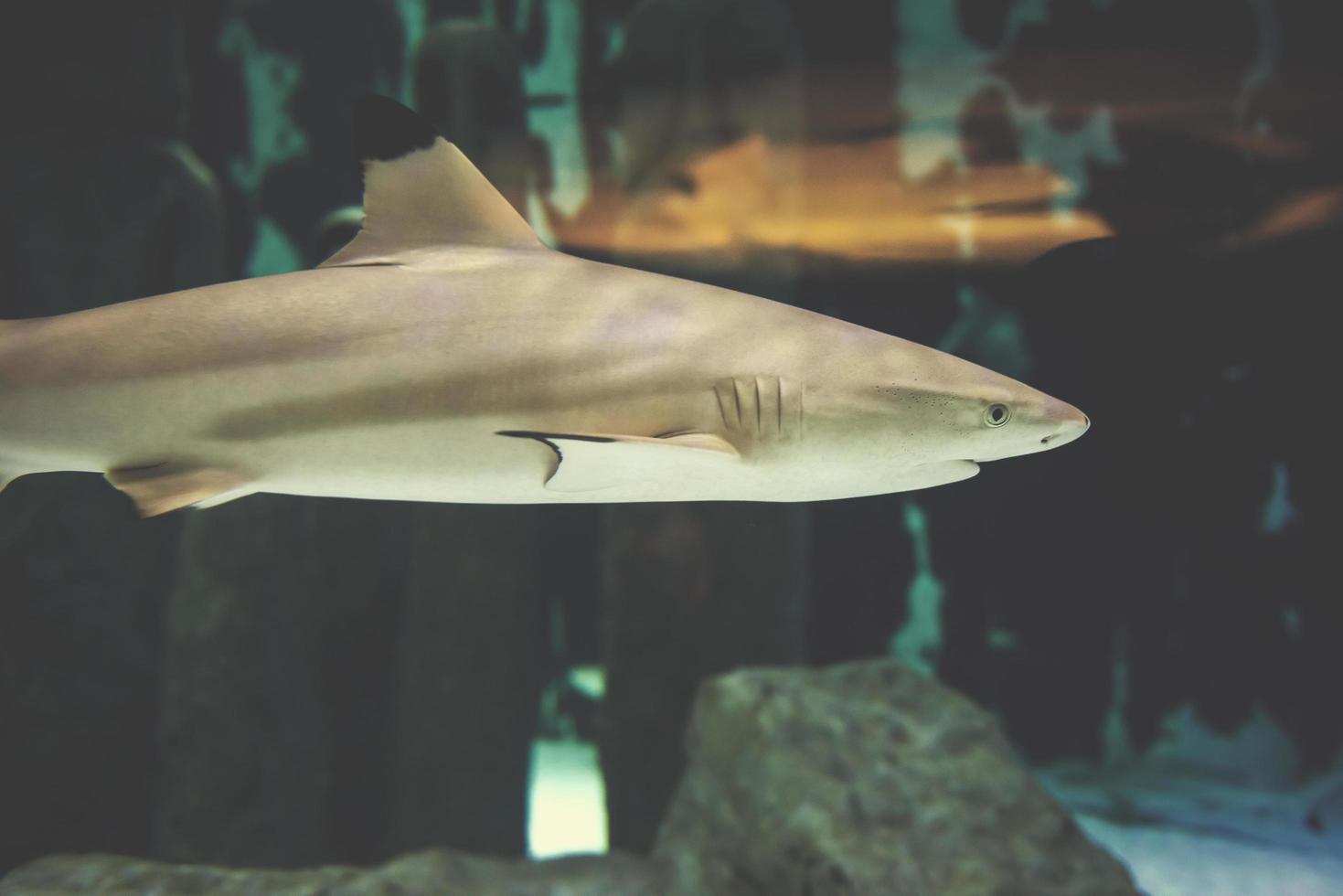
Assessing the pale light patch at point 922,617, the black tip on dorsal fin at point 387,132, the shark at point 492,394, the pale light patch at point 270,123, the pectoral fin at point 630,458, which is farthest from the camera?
the pale light patch at point 270,123

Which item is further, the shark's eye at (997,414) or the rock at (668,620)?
the rock at (668,620)

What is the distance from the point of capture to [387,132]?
59.9 inches

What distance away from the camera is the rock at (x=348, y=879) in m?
2.59

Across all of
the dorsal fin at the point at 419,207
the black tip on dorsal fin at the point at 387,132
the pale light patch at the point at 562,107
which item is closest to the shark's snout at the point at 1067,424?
the dorsal fin at the point at 419,207

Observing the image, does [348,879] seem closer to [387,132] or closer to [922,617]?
[387,132]

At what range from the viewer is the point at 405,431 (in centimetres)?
131

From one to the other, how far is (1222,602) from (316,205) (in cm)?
685

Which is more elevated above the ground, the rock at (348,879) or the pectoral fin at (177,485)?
the pectoral fin at (177,485)

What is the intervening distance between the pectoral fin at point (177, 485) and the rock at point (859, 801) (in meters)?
2.09

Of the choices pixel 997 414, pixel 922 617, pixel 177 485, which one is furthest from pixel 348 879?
pixel 922 617

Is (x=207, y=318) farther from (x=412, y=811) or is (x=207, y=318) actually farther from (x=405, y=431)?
(x=412, y=811)

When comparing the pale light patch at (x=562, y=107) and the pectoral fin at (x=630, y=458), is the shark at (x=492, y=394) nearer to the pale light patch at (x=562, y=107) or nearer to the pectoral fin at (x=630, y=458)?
the pectoral fin at (x=630, y=458)

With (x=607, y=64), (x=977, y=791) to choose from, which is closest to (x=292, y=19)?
(x=607, y=64)

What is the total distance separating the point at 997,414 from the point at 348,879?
8.31 ft
